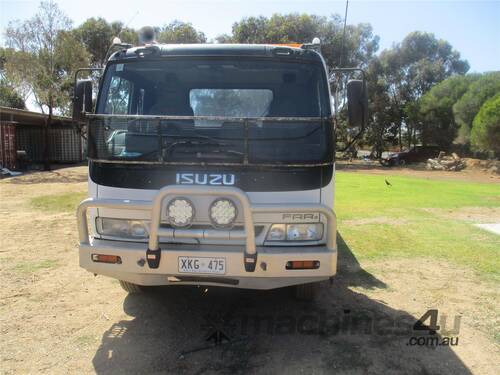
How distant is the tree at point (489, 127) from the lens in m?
20.8

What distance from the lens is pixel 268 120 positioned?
11.3 feet

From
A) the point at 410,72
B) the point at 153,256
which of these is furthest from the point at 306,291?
the point at 410,72

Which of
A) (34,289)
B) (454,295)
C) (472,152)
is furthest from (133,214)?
(472,152)

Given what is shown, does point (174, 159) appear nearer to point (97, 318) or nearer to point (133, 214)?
point (133, 214)

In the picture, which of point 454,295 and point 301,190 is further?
point 454,295

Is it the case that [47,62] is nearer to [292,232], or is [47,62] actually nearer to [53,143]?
[53,143]

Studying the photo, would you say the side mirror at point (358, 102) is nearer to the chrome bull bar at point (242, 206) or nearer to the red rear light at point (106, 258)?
the chrome bull bar at point (242, 206)

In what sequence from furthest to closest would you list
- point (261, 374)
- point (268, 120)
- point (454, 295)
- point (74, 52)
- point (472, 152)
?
point (472, 152)
point (74, 52)
point (454, 295)
point (268, 120)
point (261, 374)

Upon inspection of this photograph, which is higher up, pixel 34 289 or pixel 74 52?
pixel 74 52

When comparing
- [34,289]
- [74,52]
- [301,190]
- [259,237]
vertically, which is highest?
[74,52]

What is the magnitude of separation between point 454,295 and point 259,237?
267 cm

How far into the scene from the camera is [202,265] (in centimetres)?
330

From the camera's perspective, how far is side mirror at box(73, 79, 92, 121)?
4141 millimetres

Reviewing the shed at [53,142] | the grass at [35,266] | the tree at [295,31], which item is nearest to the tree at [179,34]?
the tree at [295,31]
